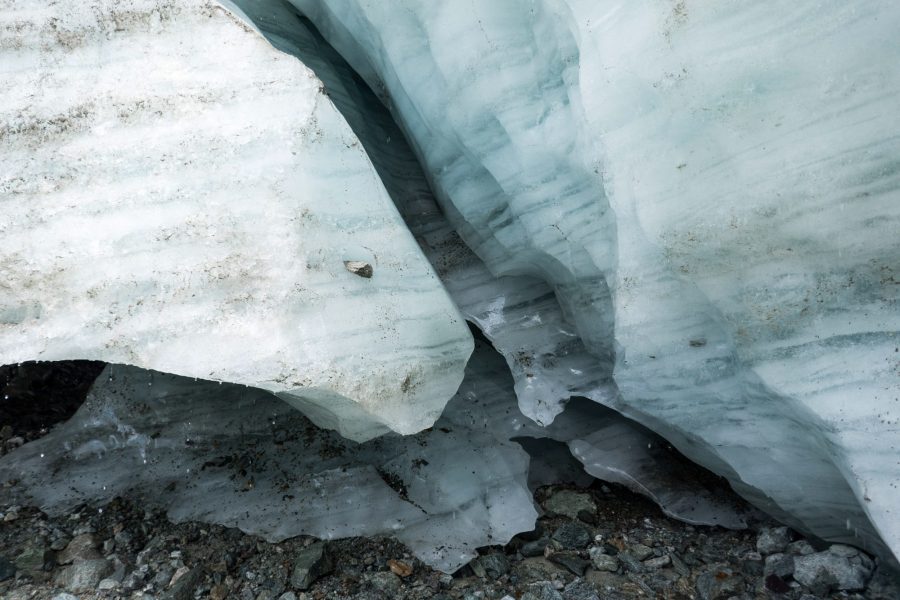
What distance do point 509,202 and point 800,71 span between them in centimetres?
103

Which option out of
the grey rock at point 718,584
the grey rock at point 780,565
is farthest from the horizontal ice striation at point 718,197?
the grey rock at point 718,584

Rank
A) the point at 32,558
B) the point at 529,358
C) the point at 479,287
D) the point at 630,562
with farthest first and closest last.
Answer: the point at 479,287 → the point at 529,358 → the point at 32,558 → the point at 630,562

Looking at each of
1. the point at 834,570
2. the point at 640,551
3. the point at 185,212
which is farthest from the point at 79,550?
the point at 834,570

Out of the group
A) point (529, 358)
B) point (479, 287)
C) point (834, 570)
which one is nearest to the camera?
point (834, 570)

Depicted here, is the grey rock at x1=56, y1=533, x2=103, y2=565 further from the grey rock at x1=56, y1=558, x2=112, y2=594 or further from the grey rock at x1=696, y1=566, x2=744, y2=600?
the grey rock at x1=696, y1=566, x2=744, y2=600

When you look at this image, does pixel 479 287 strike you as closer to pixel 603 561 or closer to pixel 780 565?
pixel 603 561

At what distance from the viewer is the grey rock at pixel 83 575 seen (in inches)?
88.8

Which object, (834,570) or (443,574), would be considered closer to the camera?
(834,570)

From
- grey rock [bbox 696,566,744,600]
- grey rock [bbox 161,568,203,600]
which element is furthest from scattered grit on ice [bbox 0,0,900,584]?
grey rock [bbox 161,568,203,600]

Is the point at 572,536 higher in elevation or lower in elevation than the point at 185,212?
lower

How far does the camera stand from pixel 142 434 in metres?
2.80

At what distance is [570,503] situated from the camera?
104 inches

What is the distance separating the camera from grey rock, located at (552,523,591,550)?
2.41 meters

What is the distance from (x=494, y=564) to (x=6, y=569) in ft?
5.67
